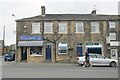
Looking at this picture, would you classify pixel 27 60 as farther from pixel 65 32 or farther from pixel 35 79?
pixel 35 79

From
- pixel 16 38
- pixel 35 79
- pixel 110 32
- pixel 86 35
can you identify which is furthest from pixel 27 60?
pixel 35 79

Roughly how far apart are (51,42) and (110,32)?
8.67 m

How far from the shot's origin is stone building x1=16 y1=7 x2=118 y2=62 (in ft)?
130

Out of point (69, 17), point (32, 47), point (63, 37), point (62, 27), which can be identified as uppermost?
point (69, 17)

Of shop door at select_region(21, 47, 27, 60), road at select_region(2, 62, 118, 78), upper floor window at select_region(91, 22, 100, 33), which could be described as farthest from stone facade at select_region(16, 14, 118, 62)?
road at select_region(2, 62, 118, 78)

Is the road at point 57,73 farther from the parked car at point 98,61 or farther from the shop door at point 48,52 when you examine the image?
the shop door at point 48,52

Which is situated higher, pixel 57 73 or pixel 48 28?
pixel 48 28

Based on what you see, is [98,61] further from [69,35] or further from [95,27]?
[95,27]

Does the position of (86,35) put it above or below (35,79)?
above

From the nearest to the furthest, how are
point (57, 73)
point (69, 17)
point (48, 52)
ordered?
point (57, 73)
point (48, 52)
point (69, 17)

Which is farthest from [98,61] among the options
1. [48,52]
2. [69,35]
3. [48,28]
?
[48,28]

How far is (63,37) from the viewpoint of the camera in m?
39.9

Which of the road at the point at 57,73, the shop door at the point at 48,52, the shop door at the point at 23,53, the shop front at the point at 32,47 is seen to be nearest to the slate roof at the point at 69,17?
the shop front at the point at 32,47

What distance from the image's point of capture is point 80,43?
3988 cm
